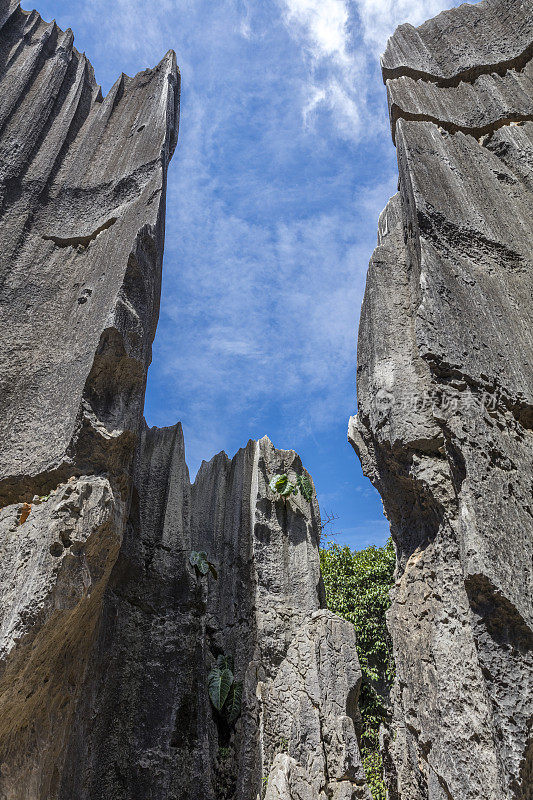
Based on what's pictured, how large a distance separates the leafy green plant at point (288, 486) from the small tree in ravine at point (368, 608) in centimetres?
337

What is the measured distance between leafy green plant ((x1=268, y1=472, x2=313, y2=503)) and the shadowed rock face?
6550mm

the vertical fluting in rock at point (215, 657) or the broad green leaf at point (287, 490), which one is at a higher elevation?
the broad green leaf at point (287, 490)

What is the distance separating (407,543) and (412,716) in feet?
3.66

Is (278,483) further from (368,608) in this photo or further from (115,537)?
(115,537)

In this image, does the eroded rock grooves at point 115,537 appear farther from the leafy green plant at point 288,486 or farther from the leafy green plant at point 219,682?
the leafy green plant at point 219,682

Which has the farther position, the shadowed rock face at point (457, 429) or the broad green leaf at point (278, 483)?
→ the broad green leaf at point (278, 483)

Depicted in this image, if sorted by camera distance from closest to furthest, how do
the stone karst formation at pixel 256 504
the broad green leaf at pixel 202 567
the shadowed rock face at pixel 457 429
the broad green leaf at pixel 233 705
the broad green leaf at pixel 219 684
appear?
the shadowed rock face at pixel 457 429 → the stone karst formation at pixel 256 504 → the broad green leaf at pixel 219 684 → the broad green leaf at pixel 233 705 → the broad green leaf at pixel 202 567

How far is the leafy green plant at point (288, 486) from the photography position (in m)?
11.9

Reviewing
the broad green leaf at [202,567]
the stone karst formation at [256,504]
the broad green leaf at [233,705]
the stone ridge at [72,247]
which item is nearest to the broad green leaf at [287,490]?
the stone karst formation at [256,504]

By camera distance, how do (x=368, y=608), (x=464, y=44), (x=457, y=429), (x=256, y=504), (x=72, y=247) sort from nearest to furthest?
(x=457, y=429)
(x=464, y=44)
(x=72, y=247)
(x=256, y=504)
(x=368, y=608)

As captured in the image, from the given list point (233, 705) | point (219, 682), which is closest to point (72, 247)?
point (219, 682)

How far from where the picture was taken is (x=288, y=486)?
11.9 m

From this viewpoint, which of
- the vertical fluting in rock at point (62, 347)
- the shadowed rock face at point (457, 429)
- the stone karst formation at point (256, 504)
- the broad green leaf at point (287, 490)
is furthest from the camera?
the broad green leaf at point (287, 490)

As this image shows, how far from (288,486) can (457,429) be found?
27.1 feet
